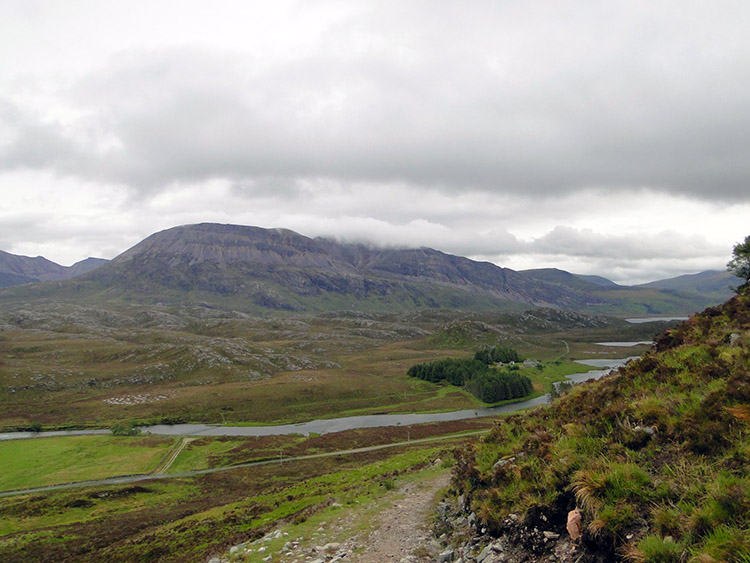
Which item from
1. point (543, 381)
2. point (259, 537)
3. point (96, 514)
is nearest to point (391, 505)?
point (259, 537)

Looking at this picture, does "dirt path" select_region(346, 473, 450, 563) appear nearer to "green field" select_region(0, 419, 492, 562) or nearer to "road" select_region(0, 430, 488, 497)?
"green field" select_region(0, 419, 492, 562)

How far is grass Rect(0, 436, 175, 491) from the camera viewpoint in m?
75.2

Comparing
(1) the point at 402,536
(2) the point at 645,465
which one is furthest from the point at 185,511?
(2) the point at 645,465

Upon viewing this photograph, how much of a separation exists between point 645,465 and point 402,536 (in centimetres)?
1159

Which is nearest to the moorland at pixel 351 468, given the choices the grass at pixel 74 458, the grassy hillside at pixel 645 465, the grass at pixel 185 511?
the grassy hillside at pixel 645 465

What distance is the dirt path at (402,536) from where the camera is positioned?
1564 cm

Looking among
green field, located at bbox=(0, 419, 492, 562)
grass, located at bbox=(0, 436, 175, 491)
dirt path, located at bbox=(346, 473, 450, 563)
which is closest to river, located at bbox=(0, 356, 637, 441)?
grass, located at bbox=(0, 436, 175, 491)

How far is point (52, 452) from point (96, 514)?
5387 cm

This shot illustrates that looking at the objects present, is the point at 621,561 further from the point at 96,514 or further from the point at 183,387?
the point at 183,387

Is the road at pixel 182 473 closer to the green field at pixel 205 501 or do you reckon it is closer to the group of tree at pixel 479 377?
the green field at pixel 205 501

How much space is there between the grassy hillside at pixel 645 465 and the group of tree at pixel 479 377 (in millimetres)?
137860

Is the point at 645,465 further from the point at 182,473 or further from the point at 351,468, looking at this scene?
the point at 182,473

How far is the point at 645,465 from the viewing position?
11.4 meters

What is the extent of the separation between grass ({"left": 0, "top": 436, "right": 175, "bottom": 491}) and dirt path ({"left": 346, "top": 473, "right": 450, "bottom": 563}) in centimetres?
8226
